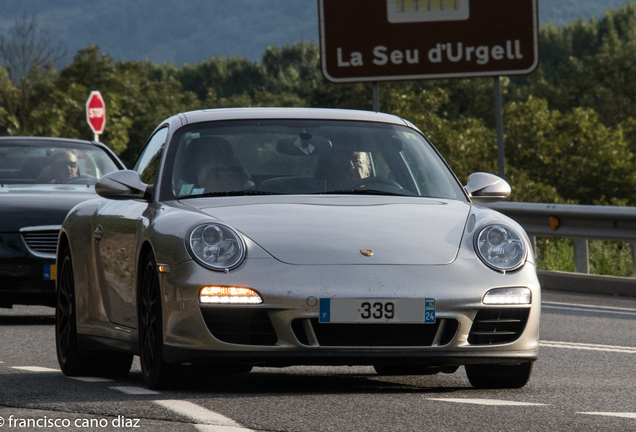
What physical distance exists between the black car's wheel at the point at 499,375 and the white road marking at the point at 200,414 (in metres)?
1.51

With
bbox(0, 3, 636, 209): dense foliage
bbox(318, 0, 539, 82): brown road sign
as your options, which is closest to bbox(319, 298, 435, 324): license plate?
bbox(318, 0, 539, 82): brown road sign

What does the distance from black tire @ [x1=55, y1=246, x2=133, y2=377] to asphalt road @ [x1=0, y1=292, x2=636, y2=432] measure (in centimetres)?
11

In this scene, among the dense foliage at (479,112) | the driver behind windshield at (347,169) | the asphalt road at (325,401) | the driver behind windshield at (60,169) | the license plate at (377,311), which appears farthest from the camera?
the dense foliage at (479,112)

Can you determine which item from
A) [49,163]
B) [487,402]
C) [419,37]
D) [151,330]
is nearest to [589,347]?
[487,402]

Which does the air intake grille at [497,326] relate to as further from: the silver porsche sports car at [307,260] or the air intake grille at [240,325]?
the air intake grille at [240,325]

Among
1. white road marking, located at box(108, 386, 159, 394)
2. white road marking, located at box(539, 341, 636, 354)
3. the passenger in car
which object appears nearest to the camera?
white road marking, located at box(108, 386, 159, 394)

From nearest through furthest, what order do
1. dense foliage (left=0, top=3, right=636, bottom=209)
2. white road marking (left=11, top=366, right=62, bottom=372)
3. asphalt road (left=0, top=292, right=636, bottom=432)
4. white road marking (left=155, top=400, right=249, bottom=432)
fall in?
white road marking (left=155, top=400, right=249, bottom=432) < asphalt road (left=0, top=292, right=636, bottom=432) < white road marking (left=11, top=366, right=62, bottom=372) < dense foliage (left=0, top=3, right=636, bottom=209)

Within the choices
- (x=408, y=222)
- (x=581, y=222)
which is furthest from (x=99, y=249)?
(x=581, y=222)

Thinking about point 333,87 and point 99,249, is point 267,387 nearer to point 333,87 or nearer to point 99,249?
point 99,249

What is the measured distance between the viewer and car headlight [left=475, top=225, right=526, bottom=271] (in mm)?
5898

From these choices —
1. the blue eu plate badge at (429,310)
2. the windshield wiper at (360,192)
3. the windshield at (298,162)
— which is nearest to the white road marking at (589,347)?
the windshield at (298,162)

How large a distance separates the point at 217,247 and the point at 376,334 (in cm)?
79

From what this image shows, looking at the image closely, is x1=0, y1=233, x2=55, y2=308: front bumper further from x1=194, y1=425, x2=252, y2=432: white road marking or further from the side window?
x1=194, y1=425, x2=252, y2=432: white road marking

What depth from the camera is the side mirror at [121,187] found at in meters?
6.54
